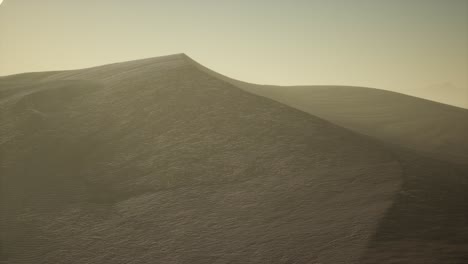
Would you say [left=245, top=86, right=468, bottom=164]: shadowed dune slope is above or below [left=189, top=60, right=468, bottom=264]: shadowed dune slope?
above

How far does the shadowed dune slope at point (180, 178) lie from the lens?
42.3ft

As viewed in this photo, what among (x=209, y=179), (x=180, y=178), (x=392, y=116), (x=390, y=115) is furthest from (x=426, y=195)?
(x=390, y=115)

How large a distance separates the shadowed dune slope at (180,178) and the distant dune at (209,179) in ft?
0.26

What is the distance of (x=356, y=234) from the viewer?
11.2m

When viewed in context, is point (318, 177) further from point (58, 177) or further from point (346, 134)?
point (58, 177)

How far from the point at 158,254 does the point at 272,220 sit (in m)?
4.22

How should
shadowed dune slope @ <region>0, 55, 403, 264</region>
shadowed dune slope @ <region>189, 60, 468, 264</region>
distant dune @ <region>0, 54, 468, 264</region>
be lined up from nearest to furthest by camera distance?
shadowed dune slope @ <region>189, 60, 468, 264</region> → distant dune @ <region>0, 54, 468, 264</region> → shadowed dune slope @ <region>0, 55, 403, 264</region>

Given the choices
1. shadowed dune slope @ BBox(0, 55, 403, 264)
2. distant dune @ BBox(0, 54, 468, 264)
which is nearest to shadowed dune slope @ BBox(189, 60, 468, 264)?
distant dune @ BBox(0, 54, 468, 264)

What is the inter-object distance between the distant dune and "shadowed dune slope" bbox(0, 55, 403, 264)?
81 mm

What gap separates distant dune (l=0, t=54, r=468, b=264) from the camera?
12.0 m

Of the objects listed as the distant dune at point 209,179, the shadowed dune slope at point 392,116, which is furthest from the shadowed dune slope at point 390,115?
the distant dune at point 209,179

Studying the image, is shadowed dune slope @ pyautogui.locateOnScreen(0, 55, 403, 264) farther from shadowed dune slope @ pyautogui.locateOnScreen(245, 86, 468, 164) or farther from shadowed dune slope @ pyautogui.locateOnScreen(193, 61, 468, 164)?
shadowed dune slope @ pyautogui.locateOnScreen(245, 86, 468, 164)

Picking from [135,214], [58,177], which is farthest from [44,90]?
[135,214]

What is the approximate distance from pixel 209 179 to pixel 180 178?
171 cm
